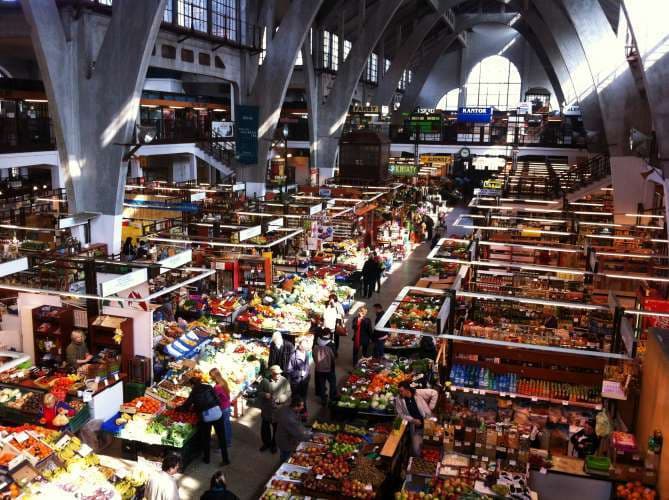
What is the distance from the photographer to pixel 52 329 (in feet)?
31.5

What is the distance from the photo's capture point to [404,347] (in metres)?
11.1

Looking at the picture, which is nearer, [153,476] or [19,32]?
[153,476]

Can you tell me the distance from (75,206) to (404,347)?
823 centimetres

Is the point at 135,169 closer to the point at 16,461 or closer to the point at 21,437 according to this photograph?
the point at 21,437

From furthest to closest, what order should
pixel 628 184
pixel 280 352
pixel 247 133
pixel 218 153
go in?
1. pixel 218 153
2. pixel 247 133
3. pixel 628 184
4. pixel 280 352

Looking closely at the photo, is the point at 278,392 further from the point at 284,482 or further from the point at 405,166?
the point at 405,166

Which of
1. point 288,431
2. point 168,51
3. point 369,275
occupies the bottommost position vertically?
point 288,431

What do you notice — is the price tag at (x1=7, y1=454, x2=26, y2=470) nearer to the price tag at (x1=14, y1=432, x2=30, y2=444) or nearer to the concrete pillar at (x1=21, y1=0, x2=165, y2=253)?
the price tag at (x1=14, y1=432, x2=30, y2=444)

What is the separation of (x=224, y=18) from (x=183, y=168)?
26.2 ft

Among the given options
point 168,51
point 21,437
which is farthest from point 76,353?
point 168,51

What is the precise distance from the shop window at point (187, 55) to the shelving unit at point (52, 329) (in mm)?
14245

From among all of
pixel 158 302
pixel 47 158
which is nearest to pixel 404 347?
pixel 158 302

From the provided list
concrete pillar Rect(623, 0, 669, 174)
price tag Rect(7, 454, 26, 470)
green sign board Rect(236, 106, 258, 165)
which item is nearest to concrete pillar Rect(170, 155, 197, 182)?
green sign board Rect(236, 106, 258, 165)

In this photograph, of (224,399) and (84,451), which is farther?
(224,399)
